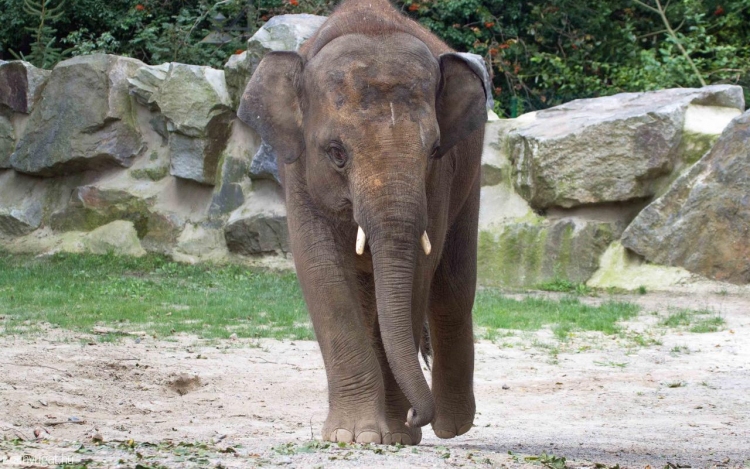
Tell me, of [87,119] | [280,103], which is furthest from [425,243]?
[87,119]

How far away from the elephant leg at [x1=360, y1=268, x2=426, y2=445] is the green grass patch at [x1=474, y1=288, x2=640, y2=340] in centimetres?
439

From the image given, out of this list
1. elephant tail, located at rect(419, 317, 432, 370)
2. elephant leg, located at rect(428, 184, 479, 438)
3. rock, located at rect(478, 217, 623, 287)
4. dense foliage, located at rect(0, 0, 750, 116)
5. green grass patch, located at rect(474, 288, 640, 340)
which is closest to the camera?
elephant leg, located at rect(428, 184, 479, 438)

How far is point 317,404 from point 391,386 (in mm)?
2097

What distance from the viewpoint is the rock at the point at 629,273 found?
485 inches

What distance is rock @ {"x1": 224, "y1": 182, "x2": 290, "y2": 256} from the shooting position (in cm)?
1397

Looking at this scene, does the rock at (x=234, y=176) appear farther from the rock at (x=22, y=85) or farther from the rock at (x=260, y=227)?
the rock at (x=22, y=85)

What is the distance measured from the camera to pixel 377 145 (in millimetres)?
4699

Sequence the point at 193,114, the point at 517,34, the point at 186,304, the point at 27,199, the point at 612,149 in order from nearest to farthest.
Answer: the point at 186,304
the point at 612,149
the point at 193,114
the point at 27,199
the point at 517,34

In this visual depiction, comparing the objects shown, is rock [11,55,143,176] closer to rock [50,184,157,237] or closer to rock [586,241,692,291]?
rock [50,184,157,237]

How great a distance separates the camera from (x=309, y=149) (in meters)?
5.09

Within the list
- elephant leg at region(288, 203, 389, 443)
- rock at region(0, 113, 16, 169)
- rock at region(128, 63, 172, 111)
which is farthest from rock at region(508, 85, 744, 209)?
elephant leg at region(288, 203, 389, 443)

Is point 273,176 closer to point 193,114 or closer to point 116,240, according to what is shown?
point 193,114

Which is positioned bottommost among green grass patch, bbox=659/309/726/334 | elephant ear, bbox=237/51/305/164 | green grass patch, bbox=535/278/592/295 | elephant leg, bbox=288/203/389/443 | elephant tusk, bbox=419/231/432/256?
green grass patch, bbox=535/278/592/295

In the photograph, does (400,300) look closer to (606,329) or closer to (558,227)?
(606,329)
